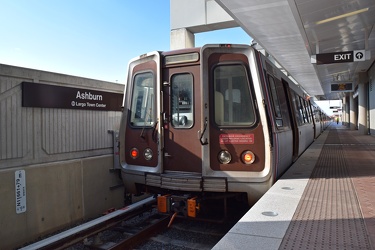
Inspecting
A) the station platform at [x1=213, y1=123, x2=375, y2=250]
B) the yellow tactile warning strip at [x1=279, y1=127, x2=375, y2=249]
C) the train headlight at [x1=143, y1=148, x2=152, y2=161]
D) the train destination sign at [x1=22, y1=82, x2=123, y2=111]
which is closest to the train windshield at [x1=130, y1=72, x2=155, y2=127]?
the train headlight at [x1=143, y1=148, x2=152, y2=161]

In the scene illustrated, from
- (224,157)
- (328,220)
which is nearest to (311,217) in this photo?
(328,220)

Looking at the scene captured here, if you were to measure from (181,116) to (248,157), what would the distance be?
119cm

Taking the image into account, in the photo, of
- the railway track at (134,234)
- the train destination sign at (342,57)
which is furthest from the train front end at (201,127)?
the train destination sign at (342,57)

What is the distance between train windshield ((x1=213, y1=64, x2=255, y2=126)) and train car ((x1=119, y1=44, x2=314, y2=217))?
1cm

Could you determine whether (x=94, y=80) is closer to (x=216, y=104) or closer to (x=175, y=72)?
(x=175, y=72)

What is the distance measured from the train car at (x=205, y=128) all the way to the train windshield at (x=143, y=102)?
0.05ft

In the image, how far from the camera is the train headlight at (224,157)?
4504 mm

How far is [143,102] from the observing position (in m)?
5.20

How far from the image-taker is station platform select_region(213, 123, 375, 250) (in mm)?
2541

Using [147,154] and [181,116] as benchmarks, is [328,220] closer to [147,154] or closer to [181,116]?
[181,116]

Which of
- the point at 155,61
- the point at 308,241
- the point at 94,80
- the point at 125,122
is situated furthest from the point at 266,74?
the point at 94,80

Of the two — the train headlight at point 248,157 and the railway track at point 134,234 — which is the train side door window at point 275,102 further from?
the railway track at point 134,234

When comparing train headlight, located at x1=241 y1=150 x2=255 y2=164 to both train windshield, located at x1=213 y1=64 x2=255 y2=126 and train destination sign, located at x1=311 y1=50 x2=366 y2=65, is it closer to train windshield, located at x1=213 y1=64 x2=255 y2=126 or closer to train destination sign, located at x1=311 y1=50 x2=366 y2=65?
train windshield, located at x1=213 y1=64 x2=255 y2=126

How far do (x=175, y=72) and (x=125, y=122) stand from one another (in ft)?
4.10
